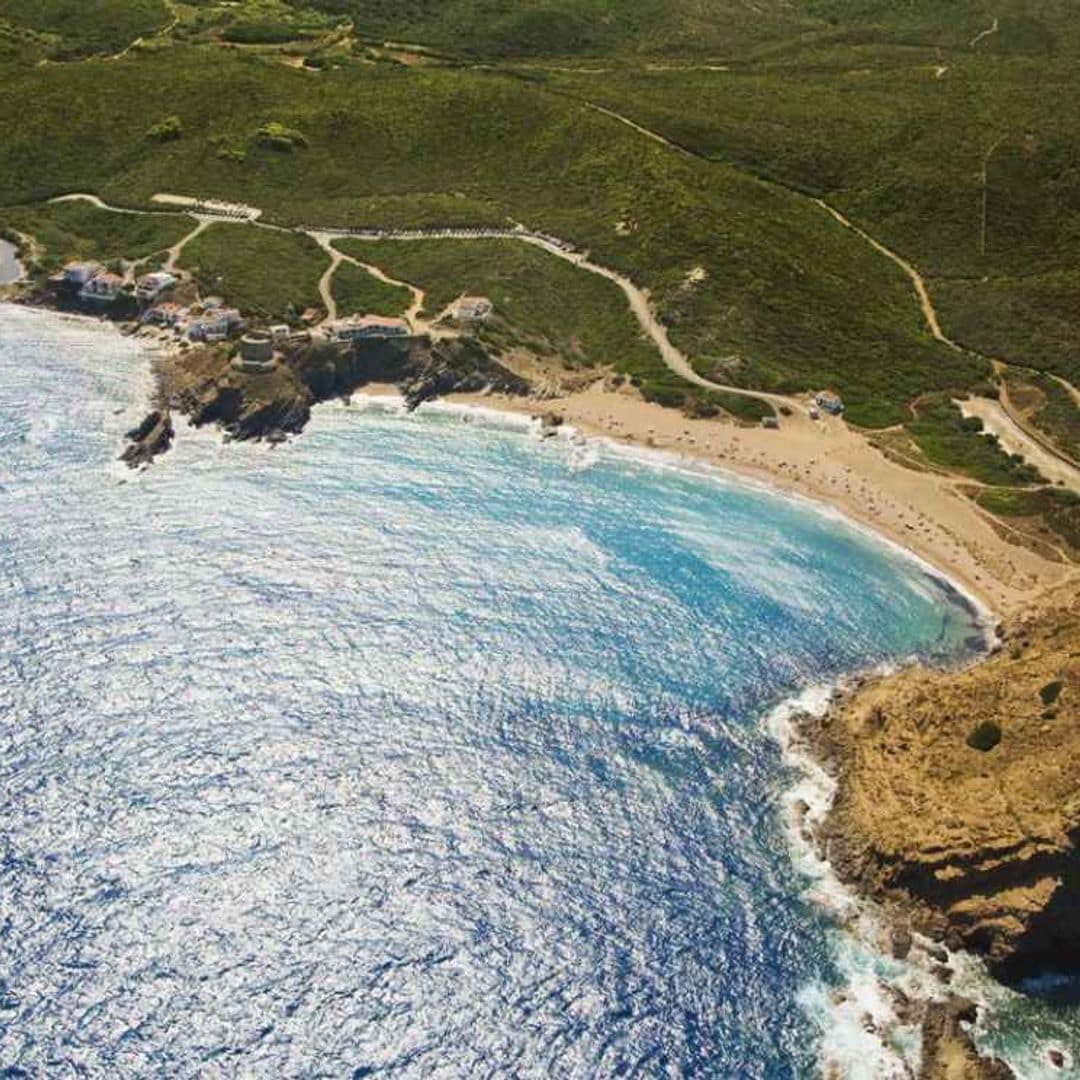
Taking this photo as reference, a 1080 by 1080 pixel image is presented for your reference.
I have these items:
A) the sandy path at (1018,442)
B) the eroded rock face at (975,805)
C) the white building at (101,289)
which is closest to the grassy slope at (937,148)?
the sandy path at (1018,442)

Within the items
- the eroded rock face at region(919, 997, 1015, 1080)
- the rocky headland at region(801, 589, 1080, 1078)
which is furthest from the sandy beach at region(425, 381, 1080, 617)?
the eroded rock face at region(919, 997, 1015, 1080)

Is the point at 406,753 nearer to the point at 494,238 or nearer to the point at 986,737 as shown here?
the point at 986,737

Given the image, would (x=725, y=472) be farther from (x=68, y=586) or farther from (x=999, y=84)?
(x=999, y=84)

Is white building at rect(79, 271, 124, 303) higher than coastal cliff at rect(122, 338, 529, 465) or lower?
lower

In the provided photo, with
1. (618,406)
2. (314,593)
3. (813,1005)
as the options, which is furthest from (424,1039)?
(618,406)

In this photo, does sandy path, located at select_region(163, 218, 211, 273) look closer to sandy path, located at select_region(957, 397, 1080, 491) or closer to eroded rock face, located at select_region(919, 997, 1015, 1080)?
sandy path, located at select_region(957, 397, 1080, 491)
